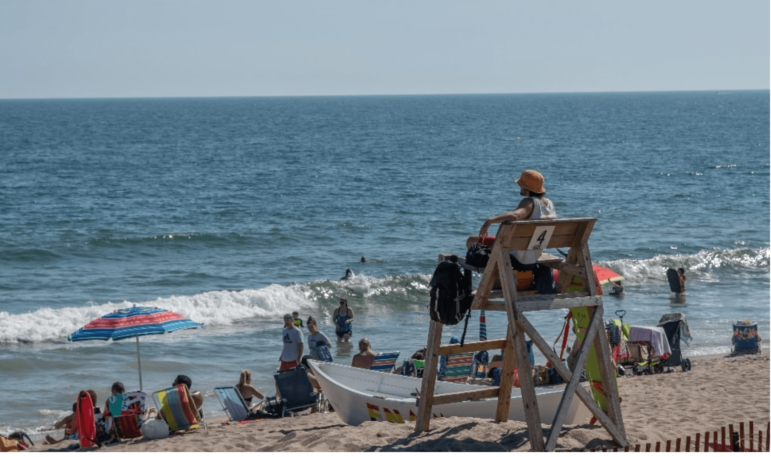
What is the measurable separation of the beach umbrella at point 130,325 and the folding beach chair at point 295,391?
142cm

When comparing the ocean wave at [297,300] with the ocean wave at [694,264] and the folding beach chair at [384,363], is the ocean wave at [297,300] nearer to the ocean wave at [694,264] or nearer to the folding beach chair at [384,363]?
the ocean wave at [694,264]

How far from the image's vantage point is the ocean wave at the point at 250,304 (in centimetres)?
1873

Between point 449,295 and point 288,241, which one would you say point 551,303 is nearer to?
point 449,295

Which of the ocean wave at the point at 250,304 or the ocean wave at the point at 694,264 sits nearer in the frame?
the ocean wave at the point at 250,304

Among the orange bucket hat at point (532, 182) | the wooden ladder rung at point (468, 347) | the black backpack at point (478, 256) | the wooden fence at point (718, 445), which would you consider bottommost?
the wooden fence at point (718, 445)

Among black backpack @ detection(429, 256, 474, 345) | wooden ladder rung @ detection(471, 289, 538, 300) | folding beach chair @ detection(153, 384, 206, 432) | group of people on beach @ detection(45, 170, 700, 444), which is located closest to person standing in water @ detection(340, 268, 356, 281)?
group of people on beach @ detection(45, 170, 700, 444)

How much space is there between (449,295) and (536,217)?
92cm

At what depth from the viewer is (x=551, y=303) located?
6785mm

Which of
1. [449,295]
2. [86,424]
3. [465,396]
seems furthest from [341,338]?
[449,295]

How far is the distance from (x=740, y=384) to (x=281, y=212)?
27.4 meters

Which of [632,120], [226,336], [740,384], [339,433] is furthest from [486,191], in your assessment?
[632,120]

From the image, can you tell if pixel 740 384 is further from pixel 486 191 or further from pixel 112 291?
pixel 486 191

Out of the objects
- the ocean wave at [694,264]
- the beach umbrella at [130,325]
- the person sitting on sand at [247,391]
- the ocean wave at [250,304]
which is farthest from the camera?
the ocean wave at [694,264]

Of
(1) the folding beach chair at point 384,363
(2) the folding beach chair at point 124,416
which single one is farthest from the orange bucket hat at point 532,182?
(1) the folding beach chair at point 384,363
